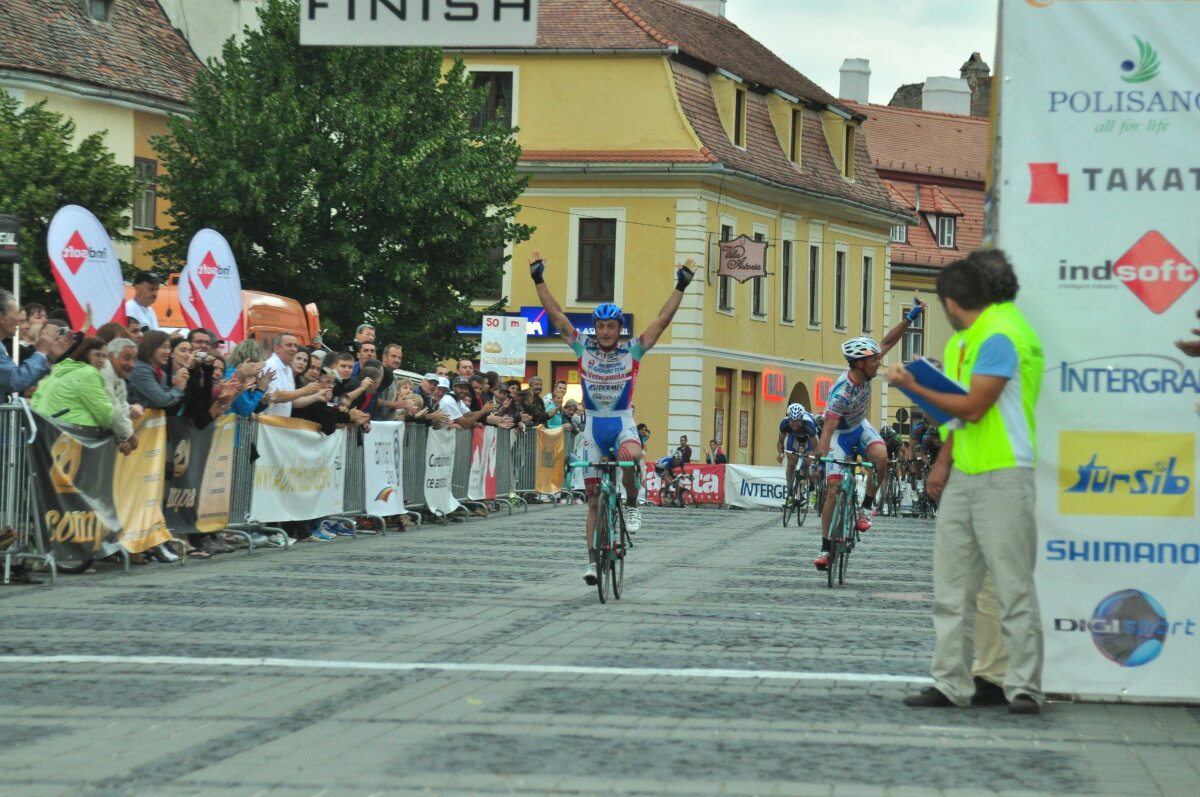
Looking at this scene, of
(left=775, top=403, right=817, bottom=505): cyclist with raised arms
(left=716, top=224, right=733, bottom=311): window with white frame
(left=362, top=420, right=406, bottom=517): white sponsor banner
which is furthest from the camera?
(left=716, top=224, right=733, bottom=311): window with white frame

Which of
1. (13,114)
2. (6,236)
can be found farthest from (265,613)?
(13,114)

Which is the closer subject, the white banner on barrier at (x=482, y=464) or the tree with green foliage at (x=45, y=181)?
the white banner on barrier at (x=482, y=464)

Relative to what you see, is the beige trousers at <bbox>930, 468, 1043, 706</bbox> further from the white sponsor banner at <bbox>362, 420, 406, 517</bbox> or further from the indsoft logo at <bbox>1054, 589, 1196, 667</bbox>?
the white sponsor banner at <bbox>362, 420, 406, 517</bbox>

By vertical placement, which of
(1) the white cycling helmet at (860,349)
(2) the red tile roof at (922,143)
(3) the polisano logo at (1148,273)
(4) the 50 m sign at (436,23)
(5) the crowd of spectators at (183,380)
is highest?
(2) the red tile roof at (922,143)

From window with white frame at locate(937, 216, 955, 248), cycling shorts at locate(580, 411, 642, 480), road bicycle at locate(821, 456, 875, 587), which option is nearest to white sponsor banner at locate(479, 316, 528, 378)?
road bicycle at locate(821, 456, 875, 587)

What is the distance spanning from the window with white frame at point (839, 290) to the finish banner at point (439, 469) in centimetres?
3815

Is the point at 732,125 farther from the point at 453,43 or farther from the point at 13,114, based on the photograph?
the point at 453,43

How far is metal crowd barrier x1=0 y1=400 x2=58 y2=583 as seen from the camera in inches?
552

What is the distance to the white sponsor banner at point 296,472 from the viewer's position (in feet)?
60.3

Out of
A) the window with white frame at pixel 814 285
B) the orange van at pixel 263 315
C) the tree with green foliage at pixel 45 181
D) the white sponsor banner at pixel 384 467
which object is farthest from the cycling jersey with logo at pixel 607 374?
the window with white frame at pixel 814 285

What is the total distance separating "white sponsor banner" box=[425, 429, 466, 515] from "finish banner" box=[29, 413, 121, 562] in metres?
8.74

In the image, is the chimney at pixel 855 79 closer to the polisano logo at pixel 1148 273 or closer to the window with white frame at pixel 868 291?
the window with white frame at pixel 868 291

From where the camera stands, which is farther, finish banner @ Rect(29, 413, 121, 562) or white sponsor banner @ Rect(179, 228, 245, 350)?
white sponsor banner @ Rect(179, 228, 245, 350)

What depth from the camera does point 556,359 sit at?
179 ft
